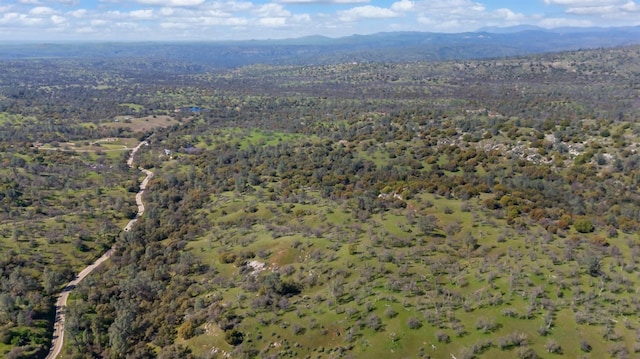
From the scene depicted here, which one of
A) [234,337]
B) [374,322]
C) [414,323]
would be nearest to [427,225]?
[414,323]

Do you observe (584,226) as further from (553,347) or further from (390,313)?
(390,313)

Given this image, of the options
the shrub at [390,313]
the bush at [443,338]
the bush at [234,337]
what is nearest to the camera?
the bush at [443,338]

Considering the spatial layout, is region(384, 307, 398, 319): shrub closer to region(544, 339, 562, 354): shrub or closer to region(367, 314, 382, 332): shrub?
region(367, 314, 382, 332): shrub

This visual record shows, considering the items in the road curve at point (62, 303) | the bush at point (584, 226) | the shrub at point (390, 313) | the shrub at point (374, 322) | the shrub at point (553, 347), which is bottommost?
the road curve at point (62, 303)

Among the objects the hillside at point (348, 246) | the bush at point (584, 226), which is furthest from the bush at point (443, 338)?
the bush at point (584, 226)

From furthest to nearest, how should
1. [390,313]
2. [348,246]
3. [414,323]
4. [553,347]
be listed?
1. [348,246]
2. [390,313]
3. [414,323]
4. [553,347]

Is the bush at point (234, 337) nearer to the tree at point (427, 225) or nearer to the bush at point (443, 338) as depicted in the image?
the bush at point (443, 338)

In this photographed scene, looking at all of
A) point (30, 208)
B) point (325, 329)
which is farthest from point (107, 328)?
point (30, 208)

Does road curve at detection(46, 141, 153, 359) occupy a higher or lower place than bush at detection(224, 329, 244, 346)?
lower

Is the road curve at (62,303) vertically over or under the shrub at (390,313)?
under

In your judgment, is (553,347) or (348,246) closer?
(553,347)

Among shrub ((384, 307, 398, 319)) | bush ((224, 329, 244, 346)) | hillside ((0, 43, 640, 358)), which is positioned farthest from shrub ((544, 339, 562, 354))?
bush ((224, 329, 244, 346))
